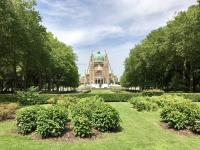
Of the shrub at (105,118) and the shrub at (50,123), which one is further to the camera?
the shrub at (105,118)

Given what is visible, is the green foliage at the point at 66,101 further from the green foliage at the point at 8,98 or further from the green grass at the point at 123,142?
the green foliage at the point at 8,98

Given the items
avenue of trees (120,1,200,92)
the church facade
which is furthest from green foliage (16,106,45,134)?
the church facade

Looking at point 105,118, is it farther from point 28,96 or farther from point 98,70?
point 98,70

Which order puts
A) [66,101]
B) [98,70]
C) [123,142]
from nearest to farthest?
[123,142] → [66,101] → [98,70]

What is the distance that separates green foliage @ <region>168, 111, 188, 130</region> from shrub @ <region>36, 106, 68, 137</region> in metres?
5.11

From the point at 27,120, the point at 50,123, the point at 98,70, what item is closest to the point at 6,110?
the point at 27,120

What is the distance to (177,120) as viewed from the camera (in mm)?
9562

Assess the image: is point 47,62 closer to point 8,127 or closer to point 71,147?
point 8,127

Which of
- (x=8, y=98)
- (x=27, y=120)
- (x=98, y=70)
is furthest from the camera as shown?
(x=98, y=70)

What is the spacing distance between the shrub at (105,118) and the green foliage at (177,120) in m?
2.72

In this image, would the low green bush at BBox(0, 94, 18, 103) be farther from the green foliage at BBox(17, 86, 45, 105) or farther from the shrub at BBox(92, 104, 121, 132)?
the shrub at BBox(92, 104, 121, 132)

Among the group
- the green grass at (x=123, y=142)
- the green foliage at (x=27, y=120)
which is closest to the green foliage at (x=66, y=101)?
the green foliage at (x=27, y=120)

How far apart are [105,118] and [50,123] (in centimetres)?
235

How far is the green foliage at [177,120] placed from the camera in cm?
946
